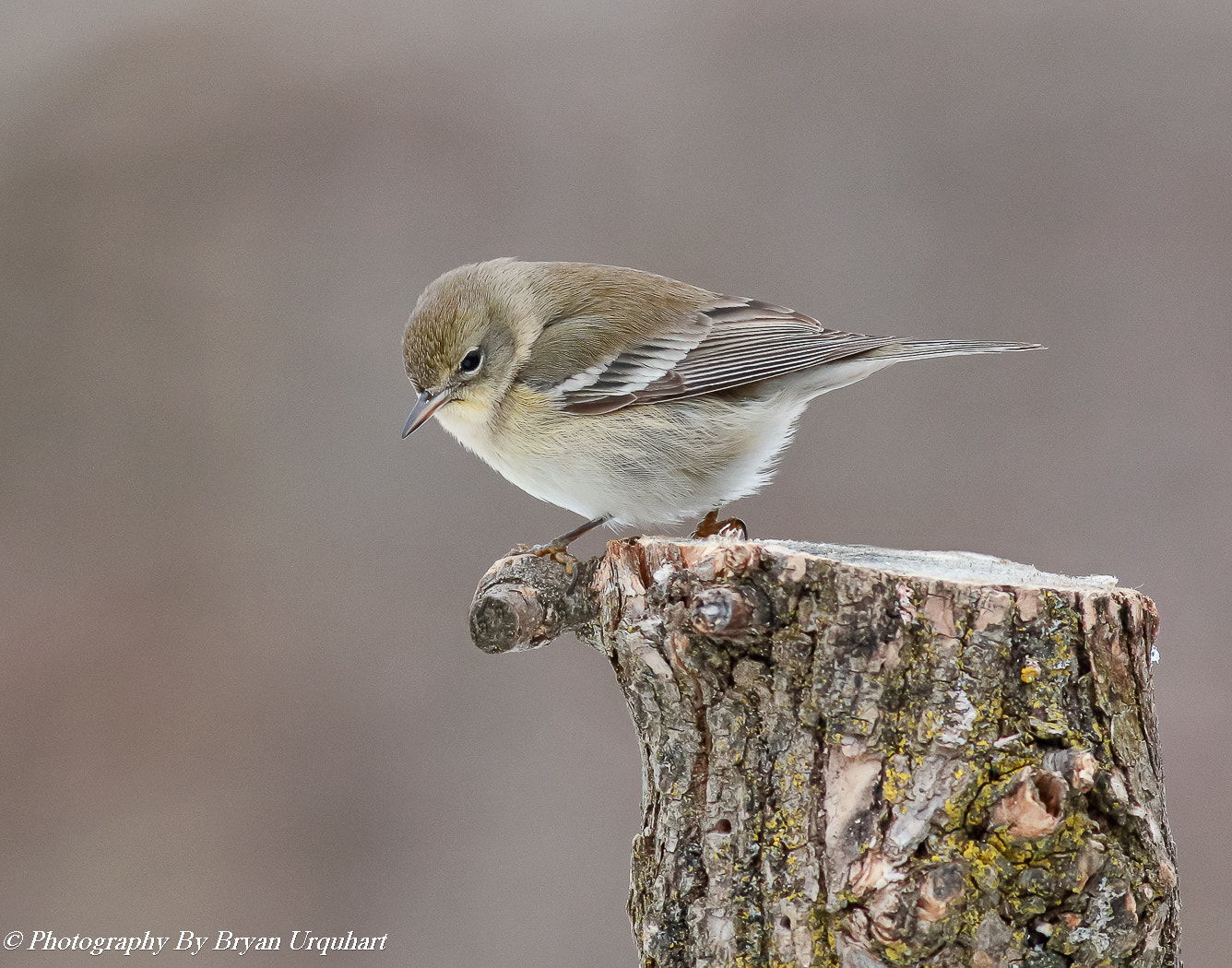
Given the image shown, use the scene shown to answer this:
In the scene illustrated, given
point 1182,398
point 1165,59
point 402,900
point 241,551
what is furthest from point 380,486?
point 1165,59

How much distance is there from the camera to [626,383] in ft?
11.6

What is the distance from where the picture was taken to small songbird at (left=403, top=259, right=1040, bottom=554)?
343cm

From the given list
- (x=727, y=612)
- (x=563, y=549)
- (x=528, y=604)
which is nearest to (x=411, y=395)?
(x=563, y=549)

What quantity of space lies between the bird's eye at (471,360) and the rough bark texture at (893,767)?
1.51 metres

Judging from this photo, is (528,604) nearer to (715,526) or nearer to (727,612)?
(727,612)

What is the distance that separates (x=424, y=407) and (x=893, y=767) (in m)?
2.06

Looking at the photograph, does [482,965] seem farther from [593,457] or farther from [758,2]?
[758,2]

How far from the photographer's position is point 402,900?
504cm

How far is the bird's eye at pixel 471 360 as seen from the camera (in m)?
3.64

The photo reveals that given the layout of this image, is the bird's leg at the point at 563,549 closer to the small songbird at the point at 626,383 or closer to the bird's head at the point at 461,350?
the small songbird at the point at 626,383

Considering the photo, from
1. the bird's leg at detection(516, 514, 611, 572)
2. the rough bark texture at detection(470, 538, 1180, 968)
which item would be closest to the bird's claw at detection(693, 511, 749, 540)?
the bird's leg at detection(516, 514, 611, 572)

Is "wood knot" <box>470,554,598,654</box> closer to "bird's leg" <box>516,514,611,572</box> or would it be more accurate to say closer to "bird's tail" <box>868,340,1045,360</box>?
"bird's leg" <box>516,514,611,572</box>

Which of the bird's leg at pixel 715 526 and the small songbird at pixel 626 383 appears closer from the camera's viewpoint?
the small songbird at pixel 626 383

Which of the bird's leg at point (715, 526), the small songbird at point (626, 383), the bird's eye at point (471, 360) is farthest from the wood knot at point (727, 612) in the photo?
the bird's eye at point (471, 360)
